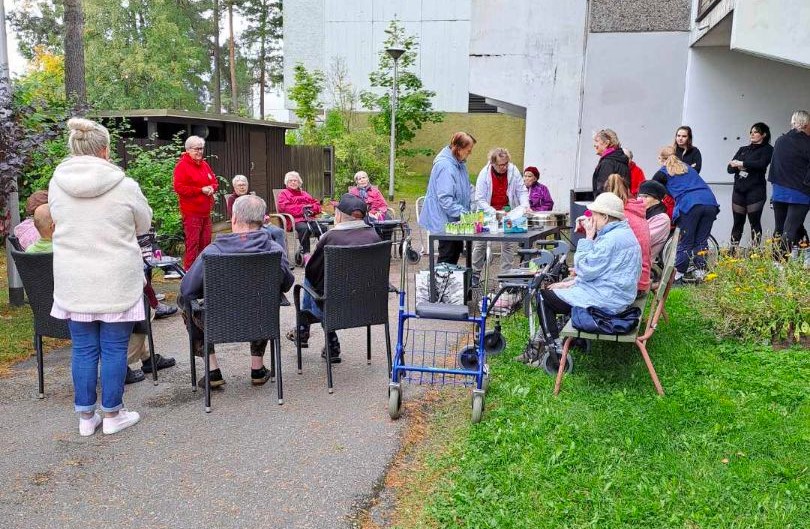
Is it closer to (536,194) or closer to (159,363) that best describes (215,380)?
(159,363)

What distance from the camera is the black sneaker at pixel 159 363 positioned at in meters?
5.07

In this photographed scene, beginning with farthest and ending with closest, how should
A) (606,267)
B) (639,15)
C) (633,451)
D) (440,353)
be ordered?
(639,15)
(440,353)
(606,267)
(633,451)

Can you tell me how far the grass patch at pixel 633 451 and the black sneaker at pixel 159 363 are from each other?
2245 millimetres

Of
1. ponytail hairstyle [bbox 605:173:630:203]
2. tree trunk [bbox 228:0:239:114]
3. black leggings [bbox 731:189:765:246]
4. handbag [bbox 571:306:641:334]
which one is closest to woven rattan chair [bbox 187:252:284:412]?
handbag [bbox 571:306:641:334]

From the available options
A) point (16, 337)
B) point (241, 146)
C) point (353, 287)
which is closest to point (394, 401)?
point (353, 287)

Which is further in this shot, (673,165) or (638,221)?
(673,165)

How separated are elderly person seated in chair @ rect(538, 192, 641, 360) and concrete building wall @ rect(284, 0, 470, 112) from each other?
21865 mm

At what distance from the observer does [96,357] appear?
398 centimetres

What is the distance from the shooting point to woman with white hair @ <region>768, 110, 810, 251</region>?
23.2 feet

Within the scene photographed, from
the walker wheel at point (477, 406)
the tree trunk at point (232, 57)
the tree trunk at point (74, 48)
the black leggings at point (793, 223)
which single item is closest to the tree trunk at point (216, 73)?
the tree trunk at point (232, 57)

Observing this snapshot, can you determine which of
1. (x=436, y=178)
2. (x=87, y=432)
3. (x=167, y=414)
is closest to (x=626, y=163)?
(x=436, y=178)

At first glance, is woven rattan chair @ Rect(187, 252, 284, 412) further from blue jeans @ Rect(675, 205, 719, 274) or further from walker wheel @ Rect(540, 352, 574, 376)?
blue jeans @ Rect(675, 205, 719, 274)

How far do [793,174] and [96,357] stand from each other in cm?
670

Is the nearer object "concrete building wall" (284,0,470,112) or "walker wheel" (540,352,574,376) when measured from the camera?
"walker wheel" (540,352,574,376)
